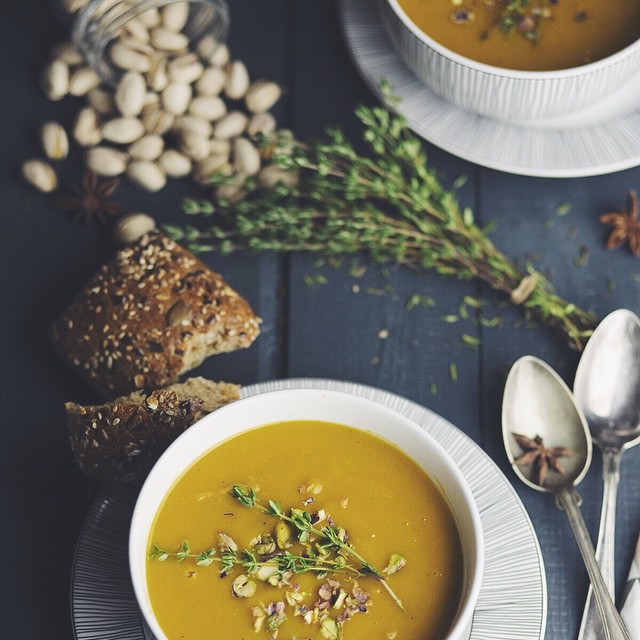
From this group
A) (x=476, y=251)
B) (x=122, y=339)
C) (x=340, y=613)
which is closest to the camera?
(x=340, y=613)

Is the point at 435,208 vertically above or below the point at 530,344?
above

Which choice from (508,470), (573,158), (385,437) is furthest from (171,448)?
(573,158)

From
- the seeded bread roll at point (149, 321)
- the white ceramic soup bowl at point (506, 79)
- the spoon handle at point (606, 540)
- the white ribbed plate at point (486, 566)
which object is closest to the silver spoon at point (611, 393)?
the spoon handle at point (606, 540)

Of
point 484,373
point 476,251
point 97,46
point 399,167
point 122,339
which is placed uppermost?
point 97,46

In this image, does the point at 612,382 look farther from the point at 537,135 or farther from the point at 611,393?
the point at 537,135

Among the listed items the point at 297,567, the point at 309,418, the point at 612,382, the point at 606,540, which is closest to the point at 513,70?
the point at 612,382

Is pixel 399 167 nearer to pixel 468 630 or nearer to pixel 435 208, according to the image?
pixel 435 208
